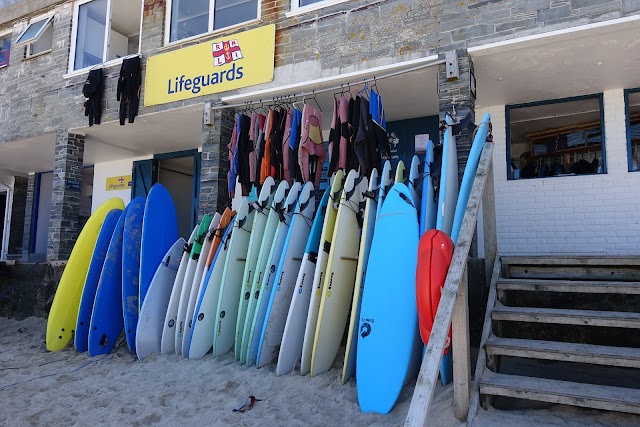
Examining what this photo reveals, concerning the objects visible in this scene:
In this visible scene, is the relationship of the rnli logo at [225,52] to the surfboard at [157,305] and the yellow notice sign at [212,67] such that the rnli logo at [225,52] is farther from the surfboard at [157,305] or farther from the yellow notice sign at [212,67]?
the surfboard at [157,305]

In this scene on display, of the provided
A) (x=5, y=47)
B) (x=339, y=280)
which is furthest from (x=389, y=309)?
(x=5, y=47)

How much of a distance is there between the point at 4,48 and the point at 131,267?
6570mm

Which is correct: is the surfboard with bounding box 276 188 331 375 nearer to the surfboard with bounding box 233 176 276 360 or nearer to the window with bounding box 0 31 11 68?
the surfboard with bounding box 233 176 276 360

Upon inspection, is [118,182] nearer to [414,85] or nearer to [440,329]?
[414,85]

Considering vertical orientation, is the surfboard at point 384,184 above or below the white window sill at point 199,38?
below

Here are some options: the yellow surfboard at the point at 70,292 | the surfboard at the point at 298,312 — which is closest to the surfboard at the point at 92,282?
the yellow surfboard at the point at 70,292

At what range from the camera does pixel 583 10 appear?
4.24m

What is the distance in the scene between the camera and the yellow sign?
9.43 meters

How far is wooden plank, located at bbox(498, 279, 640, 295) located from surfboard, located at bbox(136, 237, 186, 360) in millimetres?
3252

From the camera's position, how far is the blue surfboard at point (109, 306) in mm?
4996

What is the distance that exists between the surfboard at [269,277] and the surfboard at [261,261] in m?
0.06

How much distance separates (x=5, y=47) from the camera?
353 inches

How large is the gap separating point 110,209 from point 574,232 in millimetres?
5596

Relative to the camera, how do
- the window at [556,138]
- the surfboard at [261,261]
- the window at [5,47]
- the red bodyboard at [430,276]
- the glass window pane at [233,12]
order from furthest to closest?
the window at [5,47], the glass window pane at [233,12], the window at [556,138], the surfboard at [261,261], the red bodyboard at [430,276]
